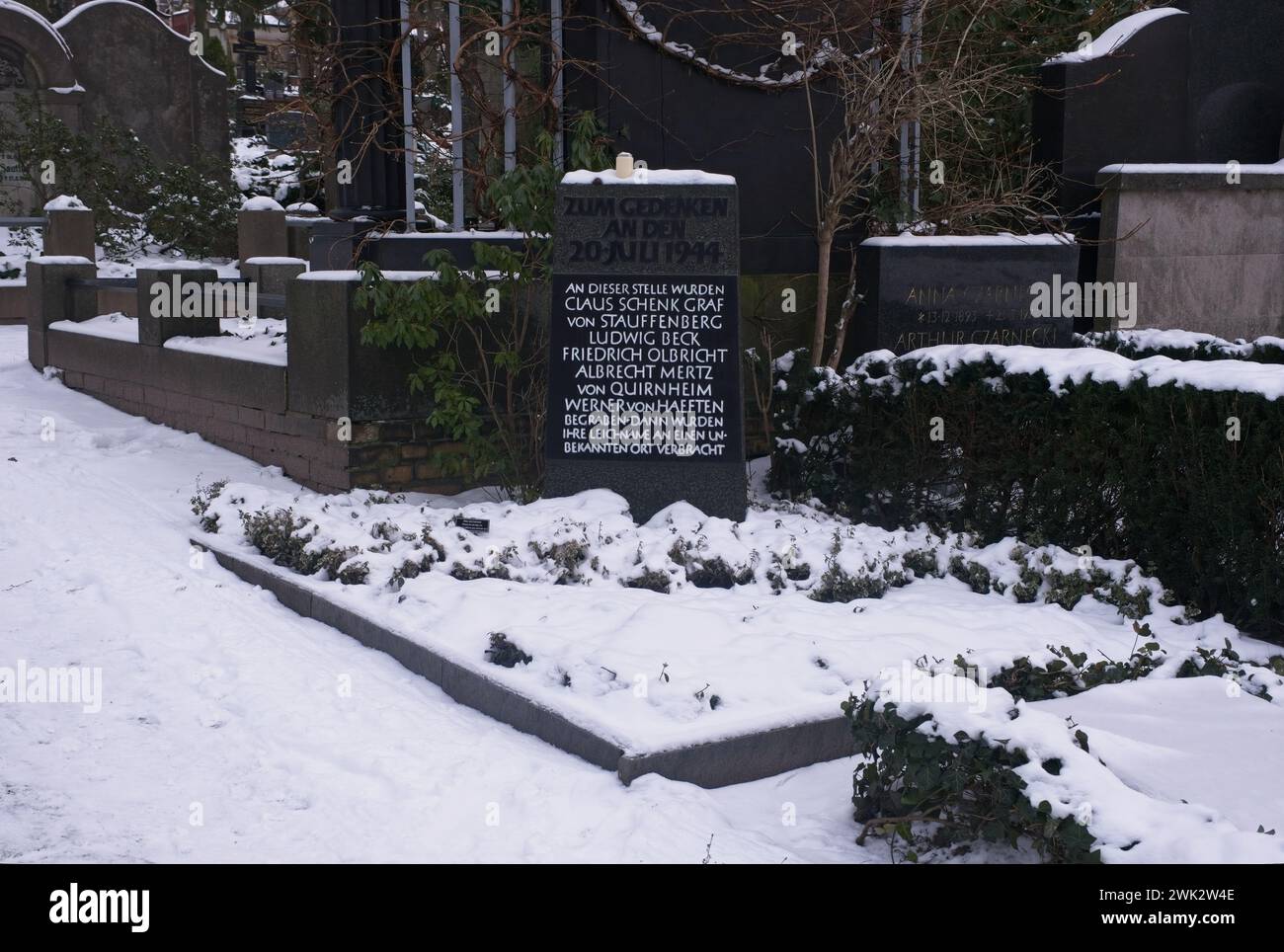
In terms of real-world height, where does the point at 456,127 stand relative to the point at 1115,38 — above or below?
below

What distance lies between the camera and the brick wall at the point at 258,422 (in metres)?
8.23

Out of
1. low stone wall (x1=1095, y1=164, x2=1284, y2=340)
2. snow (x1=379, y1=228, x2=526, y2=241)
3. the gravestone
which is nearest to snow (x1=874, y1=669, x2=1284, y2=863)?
the gravestone

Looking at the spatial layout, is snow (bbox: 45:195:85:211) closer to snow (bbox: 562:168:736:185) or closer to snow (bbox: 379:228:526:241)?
snow (bbox: 379:228:526:241)

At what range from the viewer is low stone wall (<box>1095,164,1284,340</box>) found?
10.5 meters

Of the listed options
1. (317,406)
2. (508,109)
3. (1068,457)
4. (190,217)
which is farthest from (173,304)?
(190,217)

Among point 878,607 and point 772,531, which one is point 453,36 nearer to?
point 772,531

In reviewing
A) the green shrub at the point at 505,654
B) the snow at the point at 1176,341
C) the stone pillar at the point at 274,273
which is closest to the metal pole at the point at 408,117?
the green shrub at the point at 505,654

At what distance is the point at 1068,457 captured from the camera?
21.8 ft

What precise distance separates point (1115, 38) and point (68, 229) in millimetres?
11878

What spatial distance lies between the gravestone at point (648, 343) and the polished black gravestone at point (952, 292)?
7.16 feet

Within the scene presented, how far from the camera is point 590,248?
7617 millimetres

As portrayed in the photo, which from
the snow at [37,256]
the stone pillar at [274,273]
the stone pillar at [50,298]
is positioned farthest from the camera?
the snow at [37,256]

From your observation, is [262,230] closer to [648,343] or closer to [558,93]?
[558,93]
